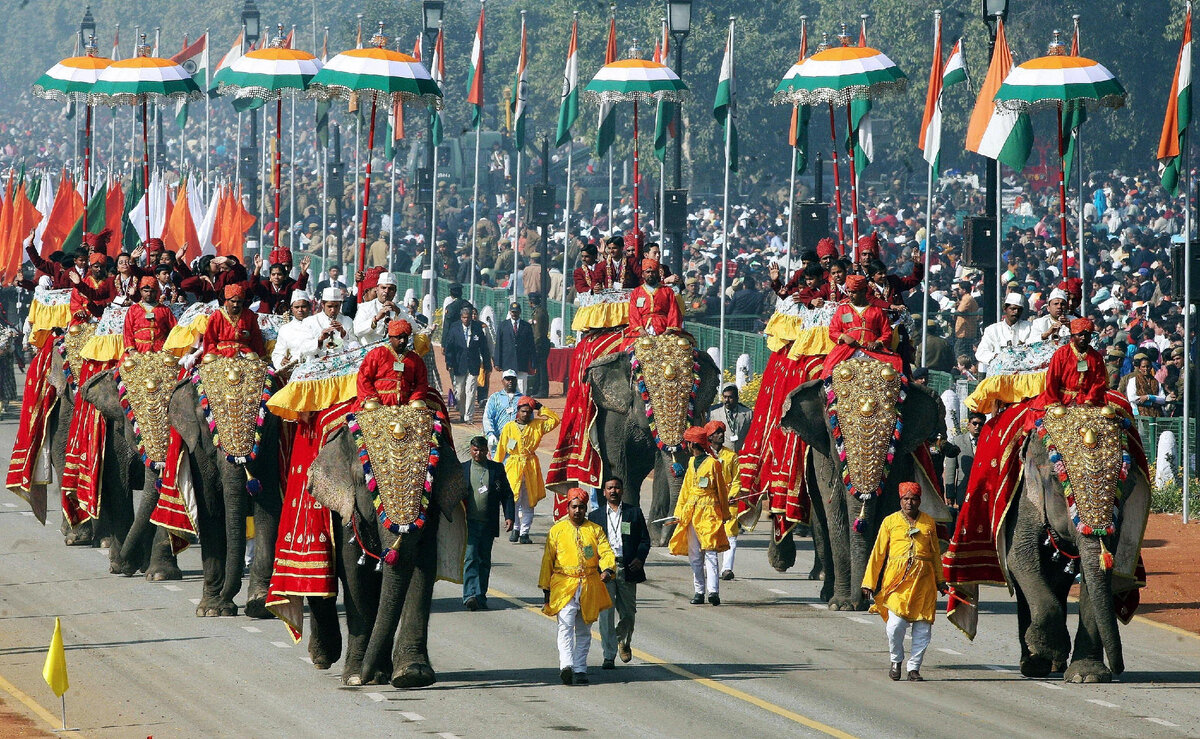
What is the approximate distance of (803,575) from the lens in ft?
65.5

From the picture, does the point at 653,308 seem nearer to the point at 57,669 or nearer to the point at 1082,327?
the point at 1082,327

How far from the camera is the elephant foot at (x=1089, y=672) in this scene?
Result: 595 inches

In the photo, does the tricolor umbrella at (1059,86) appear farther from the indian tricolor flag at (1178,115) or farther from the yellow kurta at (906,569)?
the yellow kurta at (906,569)

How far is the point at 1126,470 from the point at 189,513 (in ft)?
23.0

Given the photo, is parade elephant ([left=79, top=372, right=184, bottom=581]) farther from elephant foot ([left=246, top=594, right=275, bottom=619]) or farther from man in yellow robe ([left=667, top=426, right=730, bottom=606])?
man in yellow robe ([left=667, top=426, right=730, bottom=606])

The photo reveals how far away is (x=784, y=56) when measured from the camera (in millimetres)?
70312

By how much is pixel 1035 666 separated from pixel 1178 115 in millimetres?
8964

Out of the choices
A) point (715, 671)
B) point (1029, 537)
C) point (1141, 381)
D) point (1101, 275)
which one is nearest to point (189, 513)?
point (715, 671)

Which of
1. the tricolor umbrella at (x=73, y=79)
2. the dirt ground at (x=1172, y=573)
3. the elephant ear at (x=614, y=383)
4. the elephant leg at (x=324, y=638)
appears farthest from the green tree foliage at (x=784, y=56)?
the elephant leg at (x=324, y=638)

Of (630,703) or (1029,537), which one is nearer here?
(630,703)

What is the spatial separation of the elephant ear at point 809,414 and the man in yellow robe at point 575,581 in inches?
123

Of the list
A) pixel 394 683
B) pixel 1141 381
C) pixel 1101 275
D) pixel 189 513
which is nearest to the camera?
pixel 394 683

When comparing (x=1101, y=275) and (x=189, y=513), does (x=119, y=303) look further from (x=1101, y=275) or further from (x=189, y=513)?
(x=1101, y=275)

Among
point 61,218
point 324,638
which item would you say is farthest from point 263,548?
point 61,218
